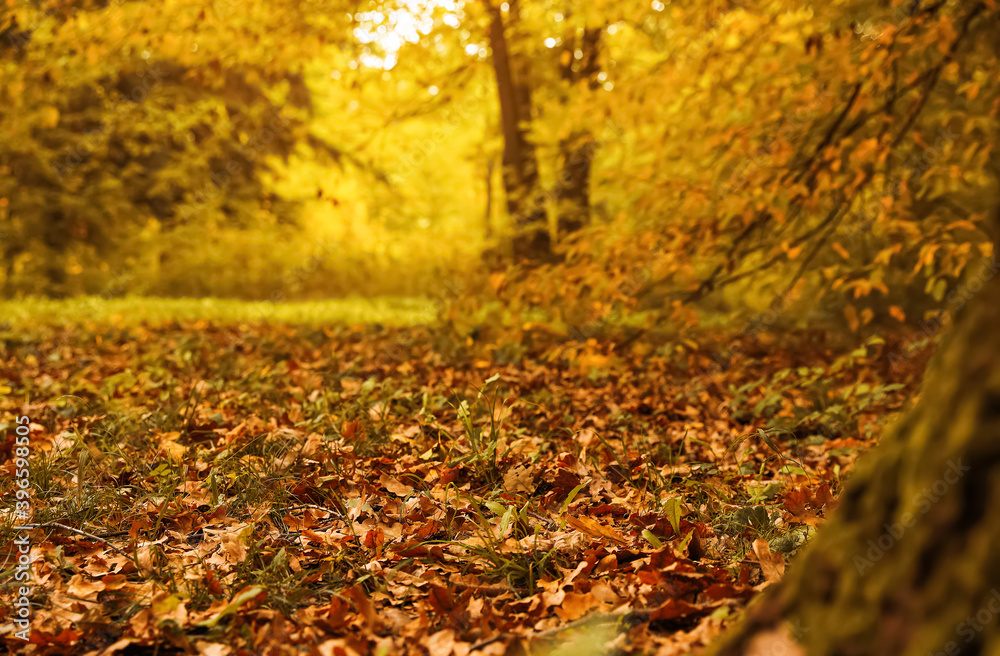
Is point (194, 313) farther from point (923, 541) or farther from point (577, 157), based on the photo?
point (923, 541)

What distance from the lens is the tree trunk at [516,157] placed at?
9.40 m

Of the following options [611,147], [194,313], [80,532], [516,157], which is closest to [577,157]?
[516,157]

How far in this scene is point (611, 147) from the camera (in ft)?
35.3

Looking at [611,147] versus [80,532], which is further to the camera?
[611,147]

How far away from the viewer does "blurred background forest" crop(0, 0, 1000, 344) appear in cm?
466

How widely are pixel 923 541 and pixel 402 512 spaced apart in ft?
6.36

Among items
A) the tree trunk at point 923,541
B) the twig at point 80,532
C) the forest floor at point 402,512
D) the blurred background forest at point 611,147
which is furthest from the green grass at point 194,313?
the tree trunk at point 923,541

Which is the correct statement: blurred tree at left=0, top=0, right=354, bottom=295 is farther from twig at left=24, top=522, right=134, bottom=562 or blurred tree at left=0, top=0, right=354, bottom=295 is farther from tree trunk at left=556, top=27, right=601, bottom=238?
twig at left=24, top=522, right=134, bottom=562

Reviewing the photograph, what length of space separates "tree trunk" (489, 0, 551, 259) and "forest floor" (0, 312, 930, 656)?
15.8 feet

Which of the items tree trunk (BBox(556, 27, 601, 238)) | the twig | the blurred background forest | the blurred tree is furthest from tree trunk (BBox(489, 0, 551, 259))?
the twig

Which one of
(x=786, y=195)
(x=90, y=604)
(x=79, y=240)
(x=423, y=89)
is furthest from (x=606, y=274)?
(x=79, y=240)

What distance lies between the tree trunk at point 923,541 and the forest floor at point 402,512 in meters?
0.63

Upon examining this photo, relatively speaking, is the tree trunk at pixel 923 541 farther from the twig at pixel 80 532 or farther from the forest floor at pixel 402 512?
the twig at pixel 80 532

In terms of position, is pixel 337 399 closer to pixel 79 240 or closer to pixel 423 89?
pixel 423 89
